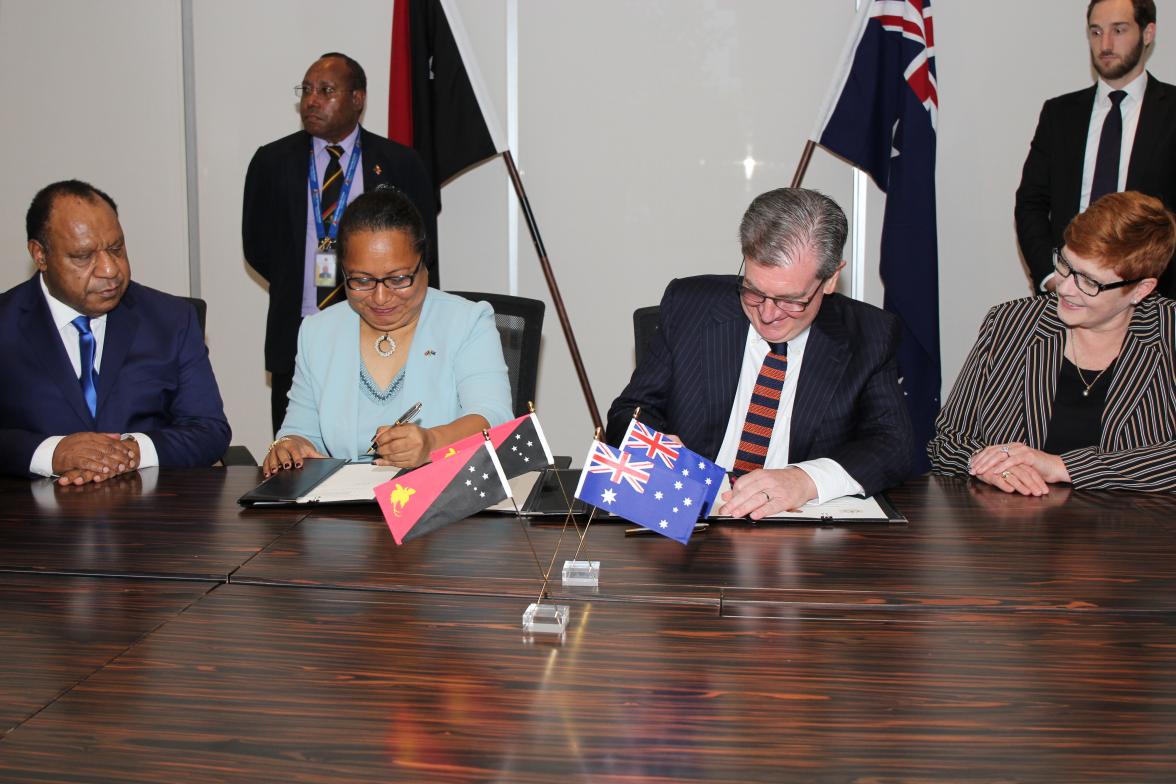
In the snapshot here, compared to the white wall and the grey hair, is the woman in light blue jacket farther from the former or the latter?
the white wall

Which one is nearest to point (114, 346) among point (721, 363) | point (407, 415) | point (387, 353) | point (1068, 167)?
point (387, 353)

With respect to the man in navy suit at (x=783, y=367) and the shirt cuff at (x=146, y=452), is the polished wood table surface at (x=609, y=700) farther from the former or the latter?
the shirt cuff at (x=146, y=452)

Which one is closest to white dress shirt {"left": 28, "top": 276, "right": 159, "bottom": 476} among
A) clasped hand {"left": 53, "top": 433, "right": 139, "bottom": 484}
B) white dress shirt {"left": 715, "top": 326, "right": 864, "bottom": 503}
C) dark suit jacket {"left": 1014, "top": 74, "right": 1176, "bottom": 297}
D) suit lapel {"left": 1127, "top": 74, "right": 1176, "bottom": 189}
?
clasped hand {"left": 53, "top": 433, "right": 139, "bottom": 484}

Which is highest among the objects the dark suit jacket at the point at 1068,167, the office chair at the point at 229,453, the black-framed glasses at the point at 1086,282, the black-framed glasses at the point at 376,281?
the dark suit jacket at the point at 1068,167

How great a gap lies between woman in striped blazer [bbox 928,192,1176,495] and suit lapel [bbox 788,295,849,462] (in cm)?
38

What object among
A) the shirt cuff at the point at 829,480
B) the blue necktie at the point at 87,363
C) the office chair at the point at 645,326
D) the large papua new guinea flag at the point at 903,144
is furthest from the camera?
the large papua new guinea flag at the point at 903,144

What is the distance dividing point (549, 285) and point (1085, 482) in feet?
10.6

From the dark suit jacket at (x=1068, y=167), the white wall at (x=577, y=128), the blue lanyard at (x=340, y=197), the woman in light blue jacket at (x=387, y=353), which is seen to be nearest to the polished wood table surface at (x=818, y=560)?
the woman in light blue jacket at (x=387, y=353)

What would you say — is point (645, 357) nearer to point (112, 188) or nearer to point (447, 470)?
point (447, 470)

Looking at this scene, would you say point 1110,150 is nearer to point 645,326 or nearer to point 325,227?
point 645,326

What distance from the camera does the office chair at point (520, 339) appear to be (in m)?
3.27

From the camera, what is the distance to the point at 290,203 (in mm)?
4773

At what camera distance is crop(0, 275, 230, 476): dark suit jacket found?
2932mm

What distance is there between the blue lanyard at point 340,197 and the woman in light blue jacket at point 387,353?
167cm
